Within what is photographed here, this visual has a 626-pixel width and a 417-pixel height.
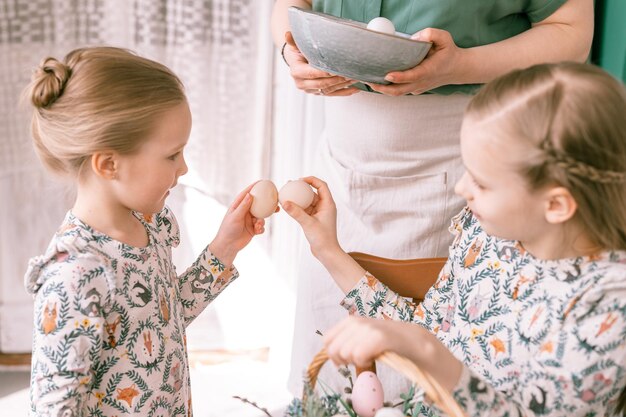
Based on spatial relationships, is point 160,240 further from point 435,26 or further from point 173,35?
point 173,35

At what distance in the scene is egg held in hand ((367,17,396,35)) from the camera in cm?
128

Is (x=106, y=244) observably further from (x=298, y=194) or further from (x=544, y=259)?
(x=544, y=259)

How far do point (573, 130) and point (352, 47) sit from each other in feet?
1.23

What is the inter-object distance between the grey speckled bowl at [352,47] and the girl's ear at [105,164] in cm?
37

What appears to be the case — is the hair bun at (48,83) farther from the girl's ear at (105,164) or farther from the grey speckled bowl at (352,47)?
the grey speckled bowl at (352,47)

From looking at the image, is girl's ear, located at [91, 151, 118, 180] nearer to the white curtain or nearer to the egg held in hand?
the egg held in hand

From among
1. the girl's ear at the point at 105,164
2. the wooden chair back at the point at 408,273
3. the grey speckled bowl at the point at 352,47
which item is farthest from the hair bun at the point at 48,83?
the wooden chair back at the point at 408,273

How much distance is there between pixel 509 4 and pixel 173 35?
124 centimetres

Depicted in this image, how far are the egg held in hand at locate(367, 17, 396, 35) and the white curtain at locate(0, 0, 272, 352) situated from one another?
108 cm

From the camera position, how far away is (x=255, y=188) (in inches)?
56.7

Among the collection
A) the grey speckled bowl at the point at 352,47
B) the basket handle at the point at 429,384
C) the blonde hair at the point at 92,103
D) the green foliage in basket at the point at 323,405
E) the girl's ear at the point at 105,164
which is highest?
the grey speckled bowl at the point at 352,47

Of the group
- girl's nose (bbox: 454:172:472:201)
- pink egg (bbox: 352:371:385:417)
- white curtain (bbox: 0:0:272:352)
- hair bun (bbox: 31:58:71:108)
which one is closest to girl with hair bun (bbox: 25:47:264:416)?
hair bun (bbox: 31:58:71:108)

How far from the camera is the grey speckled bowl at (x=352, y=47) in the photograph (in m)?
1.17

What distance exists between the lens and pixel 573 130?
100 centimetres
